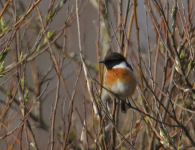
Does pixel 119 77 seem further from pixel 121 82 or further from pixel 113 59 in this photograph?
pixel 113 59

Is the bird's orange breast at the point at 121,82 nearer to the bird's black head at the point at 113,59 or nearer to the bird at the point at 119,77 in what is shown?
the bird at the point at 119,77

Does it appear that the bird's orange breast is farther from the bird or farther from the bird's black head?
the bird's black head

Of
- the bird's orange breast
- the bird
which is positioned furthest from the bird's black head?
the bird's orange breast

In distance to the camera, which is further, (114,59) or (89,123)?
(89,123)

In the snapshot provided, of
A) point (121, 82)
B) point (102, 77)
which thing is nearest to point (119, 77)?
point (121, 82)

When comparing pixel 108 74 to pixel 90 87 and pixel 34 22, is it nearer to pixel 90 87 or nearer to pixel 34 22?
pixel 90 87

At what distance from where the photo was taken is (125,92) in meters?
3.83

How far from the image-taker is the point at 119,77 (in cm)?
386

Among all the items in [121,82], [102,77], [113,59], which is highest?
[113,59]

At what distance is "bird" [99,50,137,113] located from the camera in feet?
12.6

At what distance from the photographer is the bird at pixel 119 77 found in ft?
12.6

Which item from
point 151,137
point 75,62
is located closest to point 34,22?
point 75,62

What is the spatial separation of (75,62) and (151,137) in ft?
9.86

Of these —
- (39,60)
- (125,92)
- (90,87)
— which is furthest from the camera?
(39,60)
